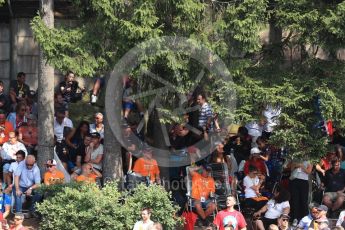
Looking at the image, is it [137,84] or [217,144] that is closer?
[137,84]

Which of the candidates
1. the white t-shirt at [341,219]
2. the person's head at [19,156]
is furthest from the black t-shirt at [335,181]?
the person's head at [19,156]

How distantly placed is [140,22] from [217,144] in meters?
3.53

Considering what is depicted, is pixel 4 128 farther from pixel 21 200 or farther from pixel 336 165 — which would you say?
pixel 336 165

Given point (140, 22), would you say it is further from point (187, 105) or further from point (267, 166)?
point (267, 166)

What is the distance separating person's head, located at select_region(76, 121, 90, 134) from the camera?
1964 centimetres

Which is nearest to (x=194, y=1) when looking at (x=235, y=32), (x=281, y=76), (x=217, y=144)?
(x=235, y=32)

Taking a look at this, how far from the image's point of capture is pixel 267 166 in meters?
19.3

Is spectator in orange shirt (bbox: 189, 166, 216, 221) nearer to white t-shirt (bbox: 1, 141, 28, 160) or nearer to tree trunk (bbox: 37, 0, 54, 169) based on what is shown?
tree trunk (bbox: 37, 0, 54, 169)

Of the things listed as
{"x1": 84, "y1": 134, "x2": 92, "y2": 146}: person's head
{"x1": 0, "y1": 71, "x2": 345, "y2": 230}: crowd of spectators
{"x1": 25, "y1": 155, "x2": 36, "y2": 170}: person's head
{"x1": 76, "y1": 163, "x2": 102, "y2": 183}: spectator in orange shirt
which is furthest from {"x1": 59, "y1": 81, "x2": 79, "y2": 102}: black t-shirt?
{"x1": 25, "y1": 155, "x2": 36, "y2": 170}: person's head

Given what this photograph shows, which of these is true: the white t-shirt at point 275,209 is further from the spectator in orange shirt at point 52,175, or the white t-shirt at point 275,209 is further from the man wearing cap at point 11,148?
the man wearing cap at point 11,148

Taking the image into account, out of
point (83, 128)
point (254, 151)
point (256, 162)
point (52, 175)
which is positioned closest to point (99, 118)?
point (83, 128)

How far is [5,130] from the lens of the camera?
63.7ft

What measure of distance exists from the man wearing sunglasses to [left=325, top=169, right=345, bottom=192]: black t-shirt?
5.45 m

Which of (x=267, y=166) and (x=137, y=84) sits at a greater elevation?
(x=137, y=84)
